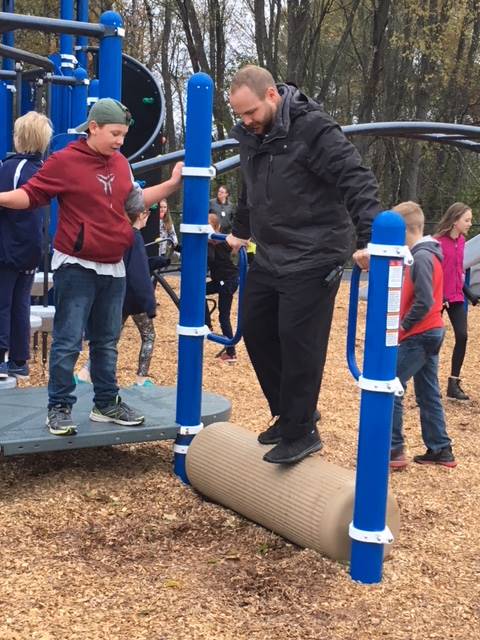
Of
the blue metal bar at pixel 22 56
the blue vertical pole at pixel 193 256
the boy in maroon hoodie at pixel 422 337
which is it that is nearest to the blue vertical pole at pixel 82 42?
the blue metal bar at pixel 22 56

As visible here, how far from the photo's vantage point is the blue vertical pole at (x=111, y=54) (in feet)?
16.7

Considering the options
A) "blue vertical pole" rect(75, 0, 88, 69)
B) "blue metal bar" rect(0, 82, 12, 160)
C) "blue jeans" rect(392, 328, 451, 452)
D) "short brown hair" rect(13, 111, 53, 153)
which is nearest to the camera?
"blue jeans" rect(392, 328, 451, 452)

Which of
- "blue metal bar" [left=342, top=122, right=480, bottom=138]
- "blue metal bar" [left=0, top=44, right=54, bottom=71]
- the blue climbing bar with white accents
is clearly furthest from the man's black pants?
"blue metal bar" [left=342, top=122, right=480, bottom=138]

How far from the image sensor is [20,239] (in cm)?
505

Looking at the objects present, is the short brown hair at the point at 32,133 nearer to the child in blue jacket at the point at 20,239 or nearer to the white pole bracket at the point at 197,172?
the child in blue jacket at the point at 20,239

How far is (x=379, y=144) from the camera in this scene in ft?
84.6

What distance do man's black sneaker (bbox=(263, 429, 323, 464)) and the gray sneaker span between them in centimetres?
81

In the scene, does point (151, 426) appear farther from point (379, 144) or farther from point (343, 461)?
point (379, 144)

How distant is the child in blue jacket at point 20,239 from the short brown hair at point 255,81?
1.77m

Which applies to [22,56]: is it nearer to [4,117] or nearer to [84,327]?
[4,117]

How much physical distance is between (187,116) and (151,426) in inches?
58.0

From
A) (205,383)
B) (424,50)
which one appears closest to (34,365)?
(205,383)

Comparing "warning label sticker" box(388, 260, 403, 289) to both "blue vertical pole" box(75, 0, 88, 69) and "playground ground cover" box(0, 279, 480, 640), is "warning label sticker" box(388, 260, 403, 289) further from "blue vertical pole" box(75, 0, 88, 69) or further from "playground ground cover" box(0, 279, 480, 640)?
"blue vertical pole" box(75, 0, 88, 69)

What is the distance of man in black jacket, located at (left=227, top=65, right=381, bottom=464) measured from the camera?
11.2ft
